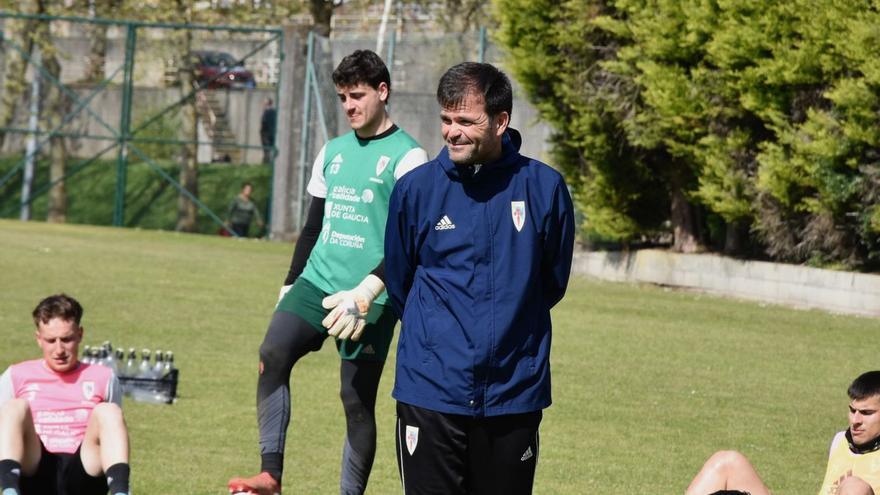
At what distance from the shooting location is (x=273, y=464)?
6984 mm

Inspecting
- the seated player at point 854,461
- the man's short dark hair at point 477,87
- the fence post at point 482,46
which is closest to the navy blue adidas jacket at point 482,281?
the man's short dark hair at point 477,87

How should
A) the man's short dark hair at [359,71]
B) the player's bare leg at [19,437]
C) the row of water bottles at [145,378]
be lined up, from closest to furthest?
the player's bare leg at [19,437] < the man's short dark hair at [359,71] < the row of water bottles at [145,378]

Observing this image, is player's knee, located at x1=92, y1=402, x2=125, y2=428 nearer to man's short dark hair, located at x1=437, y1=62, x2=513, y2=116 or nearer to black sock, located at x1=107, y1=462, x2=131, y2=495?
black sock, located at x1=107, y1=462, x2=131, y2=495

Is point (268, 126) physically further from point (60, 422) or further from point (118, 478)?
point (118, 478)

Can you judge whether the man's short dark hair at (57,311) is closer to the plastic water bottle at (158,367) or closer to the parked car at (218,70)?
the plastic water bottle at (158,367)

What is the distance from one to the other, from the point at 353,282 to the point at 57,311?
1373 mm

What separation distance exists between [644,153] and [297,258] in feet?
48.1

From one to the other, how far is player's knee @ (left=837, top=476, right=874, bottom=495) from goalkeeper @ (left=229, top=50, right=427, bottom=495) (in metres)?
2.14

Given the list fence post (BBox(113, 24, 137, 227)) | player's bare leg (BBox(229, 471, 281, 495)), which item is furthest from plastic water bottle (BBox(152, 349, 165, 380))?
fence post (BBox(113, 24, 137, 227))

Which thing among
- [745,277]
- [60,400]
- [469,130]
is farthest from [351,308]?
[745,277]

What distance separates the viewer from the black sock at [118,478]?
6.41 meters

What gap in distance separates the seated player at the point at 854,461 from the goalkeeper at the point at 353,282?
5.26 ft

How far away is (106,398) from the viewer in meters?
6.81

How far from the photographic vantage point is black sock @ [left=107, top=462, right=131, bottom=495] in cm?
641
